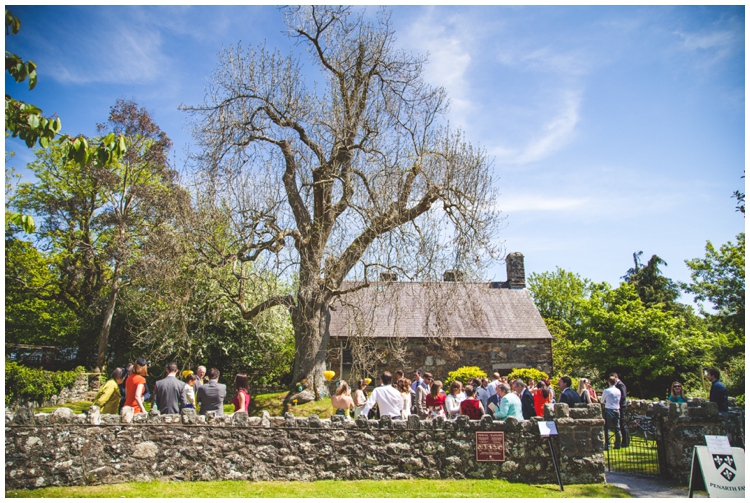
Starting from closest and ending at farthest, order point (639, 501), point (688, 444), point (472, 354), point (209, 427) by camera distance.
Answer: point (639, 501)
point (209, 427)
point (688, 444)
point (472, 354)

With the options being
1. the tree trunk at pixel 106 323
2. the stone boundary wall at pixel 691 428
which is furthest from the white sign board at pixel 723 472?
the tree trunk at pixel 106 323

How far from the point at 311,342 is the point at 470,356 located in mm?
9434

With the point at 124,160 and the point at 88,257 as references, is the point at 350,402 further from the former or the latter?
the point at 124,160

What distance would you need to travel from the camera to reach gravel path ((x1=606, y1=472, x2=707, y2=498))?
25.5ft

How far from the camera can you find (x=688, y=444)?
8508 millimetres

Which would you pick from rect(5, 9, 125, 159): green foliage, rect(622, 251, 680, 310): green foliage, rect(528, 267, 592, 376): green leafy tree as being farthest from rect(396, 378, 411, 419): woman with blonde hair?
rect(528, 267, 592, 376): green leafy tree

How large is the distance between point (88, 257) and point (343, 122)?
57.2ft

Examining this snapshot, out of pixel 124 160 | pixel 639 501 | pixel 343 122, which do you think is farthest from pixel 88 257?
pixel 639 501

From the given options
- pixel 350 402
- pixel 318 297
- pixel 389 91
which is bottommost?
pixel 350 402

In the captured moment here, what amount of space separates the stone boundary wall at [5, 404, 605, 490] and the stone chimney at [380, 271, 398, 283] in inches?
194

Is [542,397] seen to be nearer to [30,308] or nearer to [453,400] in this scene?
[453,400]

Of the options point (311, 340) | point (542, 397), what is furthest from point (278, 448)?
point (311, 340)

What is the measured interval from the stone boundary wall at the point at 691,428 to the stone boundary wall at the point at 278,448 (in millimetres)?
1492

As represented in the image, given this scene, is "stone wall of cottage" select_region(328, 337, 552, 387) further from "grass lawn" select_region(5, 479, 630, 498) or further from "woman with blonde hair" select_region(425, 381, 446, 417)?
"grass lawn" select_region(5, 479, 630, 498)
